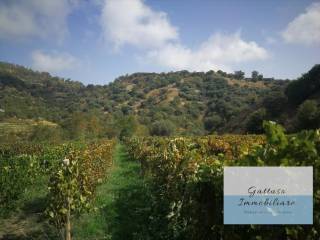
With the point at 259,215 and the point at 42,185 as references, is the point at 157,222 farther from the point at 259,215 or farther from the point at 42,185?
the point at 42,185

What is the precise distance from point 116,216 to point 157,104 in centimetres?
10678

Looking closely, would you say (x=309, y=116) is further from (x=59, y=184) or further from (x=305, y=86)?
(x=59, y=184)

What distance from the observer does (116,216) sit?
1022 cm

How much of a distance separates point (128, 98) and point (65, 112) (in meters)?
26.7

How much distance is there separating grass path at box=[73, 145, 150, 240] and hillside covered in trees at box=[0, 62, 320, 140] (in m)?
33.8

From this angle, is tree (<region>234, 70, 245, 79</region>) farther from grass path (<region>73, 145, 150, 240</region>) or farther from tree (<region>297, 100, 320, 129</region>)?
grass path (<region>73, 145, 150, 240</region>)

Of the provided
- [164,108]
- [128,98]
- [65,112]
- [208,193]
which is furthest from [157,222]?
[128,98]

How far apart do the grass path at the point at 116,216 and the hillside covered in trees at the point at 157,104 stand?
33.8m

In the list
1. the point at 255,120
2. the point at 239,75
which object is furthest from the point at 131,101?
the point at 255,120

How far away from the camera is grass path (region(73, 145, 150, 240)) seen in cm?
884

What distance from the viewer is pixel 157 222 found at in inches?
347

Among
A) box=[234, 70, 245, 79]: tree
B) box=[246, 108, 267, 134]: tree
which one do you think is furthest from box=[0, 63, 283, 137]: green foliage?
box=[246, 108, 267, 134]: tree

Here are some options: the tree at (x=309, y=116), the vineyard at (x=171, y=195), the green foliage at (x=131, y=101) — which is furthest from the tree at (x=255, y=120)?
the vineyard at (x=171, y=195)

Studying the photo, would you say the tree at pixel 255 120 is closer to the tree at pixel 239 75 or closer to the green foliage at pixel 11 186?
the green foliage at pixel 11 186
